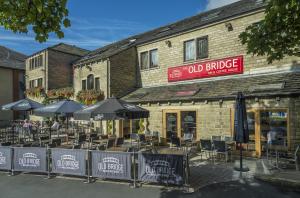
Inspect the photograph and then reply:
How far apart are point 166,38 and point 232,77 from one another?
5643 mm

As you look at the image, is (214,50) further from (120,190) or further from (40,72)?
(40,72)

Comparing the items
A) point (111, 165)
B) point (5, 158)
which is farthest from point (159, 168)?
Result: point (5, 158)

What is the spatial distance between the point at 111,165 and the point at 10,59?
35.6 meters

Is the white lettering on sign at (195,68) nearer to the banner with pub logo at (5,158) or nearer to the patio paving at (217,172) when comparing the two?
the patio paving at (217,172)

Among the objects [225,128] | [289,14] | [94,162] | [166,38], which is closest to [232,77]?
[225,128]

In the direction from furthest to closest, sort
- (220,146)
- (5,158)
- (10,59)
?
(10,59) → (220,146) → (5,158)

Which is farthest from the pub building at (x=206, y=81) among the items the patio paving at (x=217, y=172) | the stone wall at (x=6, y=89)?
the stone wall at (x=6, y=89)

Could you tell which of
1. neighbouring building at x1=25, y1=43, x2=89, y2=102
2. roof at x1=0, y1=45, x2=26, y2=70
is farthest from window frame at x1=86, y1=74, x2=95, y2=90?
roof at x1=0, y1=45, x2=26, y2=70

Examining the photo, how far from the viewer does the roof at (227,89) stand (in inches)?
446

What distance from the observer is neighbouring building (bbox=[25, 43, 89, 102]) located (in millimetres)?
27188

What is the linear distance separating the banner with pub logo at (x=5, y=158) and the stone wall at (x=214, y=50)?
34.8 feet

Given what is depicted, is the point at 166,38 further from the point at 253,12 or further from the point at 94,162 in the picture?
the point at 94,162

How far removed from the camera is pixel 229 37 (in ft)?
48.8

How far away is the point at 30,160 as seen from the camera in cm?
962
